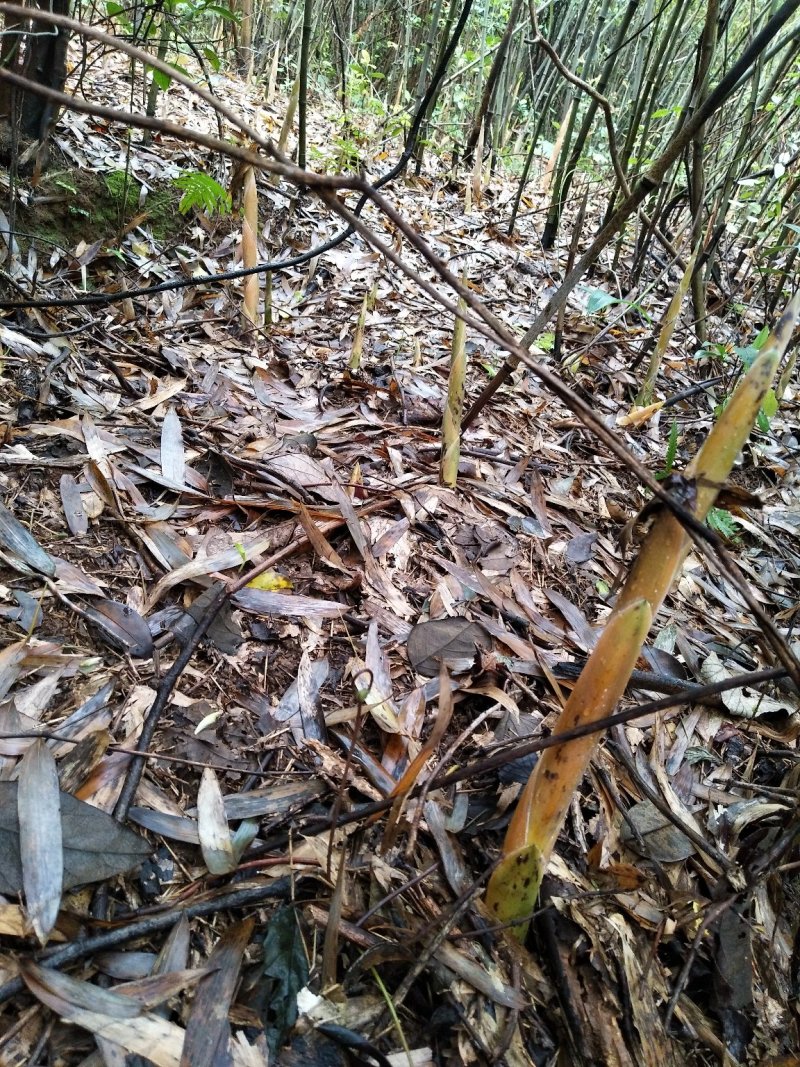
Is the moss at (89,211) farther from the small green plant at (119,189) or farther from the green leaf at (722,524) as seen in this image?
the green leaf at (722,524)

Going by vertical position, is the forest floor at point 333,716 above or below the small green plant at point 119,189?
below

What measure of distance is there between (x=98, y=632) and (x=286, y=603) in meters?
0.38

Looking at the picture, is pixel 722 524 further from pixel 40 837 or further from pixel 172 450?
pixel 40 837

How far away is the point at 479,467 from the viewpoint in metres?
2.02

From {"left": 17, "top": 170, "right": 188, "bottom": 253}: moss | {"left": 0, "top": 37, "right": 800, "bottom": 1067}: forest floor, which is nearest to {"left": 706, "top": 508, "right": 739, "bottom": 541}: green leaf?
{"left": 0, "top": 37, "right": 800, "bottom": 1067}: forest floor

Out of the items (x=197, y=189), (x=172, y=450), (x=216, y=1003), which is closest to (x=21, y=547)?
(x=172, y=450)

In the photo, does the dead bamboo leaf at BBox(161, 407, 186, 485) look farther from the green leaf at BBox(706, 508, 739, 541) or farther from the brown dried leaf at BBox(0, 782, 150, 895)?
the green leaf at BBox(706, 508, 739, 541)

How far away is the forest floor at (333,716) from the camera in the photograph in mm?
833

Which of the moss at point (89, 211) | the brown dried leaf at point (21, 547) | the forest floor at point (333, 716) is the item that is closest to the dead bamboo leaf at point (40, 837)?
the forest floor at point (333, 716)

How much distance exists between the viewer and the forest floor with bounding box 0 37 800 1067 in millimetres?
833

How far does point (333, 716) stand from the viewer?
1188mm

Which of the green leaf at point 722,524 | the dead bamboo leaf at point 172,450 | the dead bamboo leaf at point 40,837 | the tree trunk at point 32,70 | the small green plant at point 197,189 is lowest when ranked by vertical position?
the dead bamboo leaf at point 40,837

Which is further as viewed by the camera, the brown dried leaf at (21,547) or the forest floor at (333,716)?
the brown dried leaf at (21,547)

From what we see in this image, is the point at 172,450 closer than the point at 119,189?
Yes
